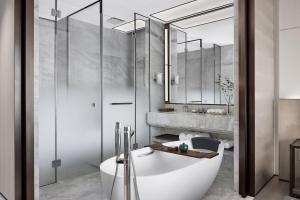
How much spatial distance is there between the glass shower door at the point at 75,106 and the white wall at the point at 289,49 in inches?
100

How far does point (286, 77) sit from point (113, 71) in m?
2.41

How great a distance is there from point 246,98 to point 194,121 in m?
1.11

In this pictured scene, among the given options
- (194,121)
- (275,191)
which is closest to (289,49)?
(194,121)

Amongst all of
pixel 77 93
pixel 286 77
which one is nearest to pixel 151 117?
pixel 77 93

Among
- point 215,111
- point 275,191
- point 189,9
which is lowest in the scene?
point 275,191

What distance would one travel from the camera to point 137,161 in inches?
99.0

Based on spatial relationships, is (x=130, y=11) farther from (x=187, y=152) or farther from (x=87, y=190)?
(x=87, y=190)

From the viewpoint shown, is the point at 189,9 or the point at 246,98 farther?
the point at 189,9

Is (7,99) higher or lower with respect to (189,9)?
lower

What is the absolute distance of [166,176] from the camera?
6.23 ft

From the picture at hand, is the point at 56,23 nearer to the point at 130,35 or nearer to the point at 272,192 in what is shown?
the point at 130,35

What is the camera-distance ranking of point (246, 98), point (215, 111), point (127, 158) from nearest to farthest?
point (127, 158)
point (246, 98)
point (215, 111)

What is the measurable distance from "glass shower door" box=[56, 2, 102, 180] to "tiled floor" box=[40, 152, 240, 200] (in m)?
0.11

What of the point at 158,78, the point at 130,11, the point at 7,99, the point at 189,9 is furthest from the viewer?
the point at 158,78
